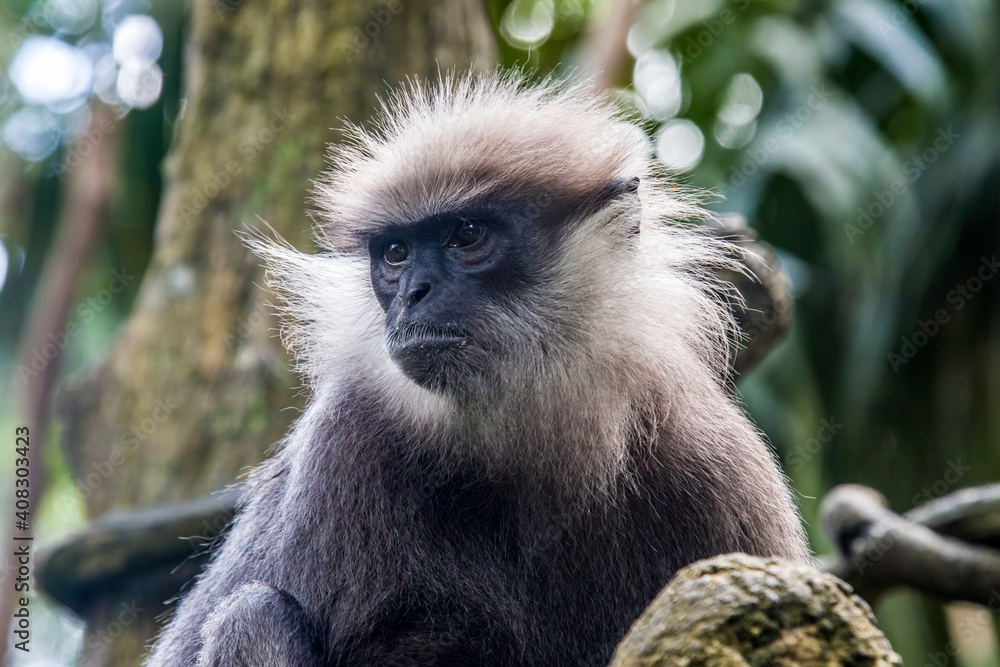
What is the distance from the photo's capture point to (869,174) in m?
6.96

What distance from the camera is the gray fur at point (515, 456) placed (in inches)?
108

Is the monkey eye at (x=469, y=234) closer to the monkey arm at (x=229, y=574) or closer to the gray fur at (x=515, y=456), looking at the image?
the gray fur at (x=515, y=456)

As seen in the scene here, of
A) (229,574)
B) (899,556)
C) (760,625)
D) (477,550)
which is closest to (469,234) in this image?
(477,550)

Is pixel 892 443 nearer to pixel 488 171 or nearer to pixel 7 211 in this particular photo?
pixel 488 171

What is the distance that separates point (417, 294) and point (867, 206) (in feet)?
16.3

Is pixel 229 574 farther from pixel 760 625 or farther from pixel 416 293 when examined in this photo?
pixel 760 625

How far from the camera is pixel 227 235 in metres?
4.92

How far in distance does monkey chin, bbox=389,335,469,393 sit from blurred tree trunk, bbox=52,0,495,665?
1.82 metres

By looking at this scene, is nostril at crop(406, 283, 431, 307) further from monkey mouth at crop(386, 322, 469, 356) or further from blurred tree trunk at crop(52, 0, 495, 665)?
blurred tree trunk at crop(52, 0, 495, 665)

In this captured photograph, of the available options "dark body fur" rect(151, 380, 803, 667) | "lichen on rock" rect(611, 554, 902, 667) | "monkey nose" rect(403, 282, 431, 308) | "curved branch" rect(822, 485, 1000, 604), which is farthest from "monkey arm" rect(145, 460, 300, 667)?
"curved branch" rect(822, 485, 1000, 604)

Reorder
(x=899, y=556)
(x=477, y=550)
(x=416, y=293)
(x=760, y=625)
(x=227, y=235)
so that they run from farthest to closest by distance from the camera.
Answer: (x=227, y=235)
(x=899, y=556)
(x=416, y=293)
(x=477, y=550)
(x=760, y=625)

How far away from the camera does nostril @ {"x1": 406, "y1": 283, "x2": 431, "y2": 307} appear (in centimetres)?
293

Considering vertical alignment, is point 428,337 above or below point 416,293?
below

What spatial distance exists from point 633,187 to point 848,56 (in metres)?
5.46
